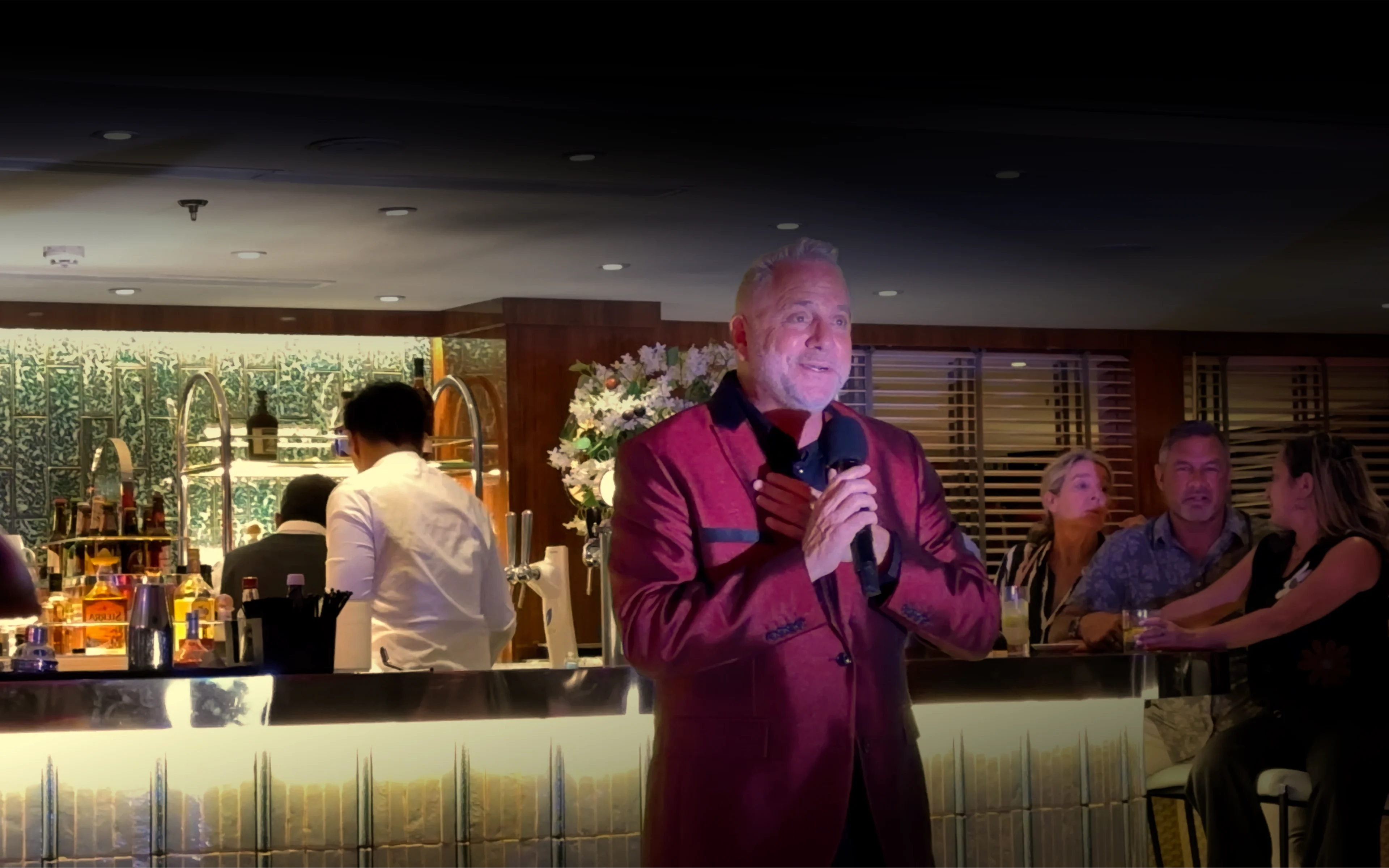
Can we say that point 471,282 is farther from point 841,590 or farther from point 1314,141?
point 841,590

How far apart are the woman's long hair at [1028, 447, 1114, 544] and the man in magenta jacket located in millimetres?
3441

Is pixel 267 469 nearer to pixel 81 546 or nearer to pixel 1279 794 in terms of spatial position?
pixel 81 546

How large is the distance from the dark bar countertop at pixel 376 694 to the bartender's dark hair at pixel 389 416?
4.37 ft

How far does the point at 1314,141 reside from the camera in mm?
5414

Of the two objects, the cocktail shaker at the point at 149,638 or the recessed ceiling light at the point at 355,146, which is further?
the recessed ceiling light at the point at 355,146

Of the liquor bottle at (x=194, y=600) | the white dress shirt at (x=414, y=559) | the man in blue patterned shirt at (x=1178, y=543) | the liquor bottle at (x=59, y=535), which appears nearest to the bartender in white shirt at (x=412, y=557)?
the white dress shirt at (x=414, y=559)

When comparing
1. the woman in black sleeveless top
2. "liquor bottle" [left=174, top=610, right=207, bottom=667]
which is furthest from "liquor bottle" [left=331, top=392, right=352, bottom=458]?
the woman in black sleeveless top

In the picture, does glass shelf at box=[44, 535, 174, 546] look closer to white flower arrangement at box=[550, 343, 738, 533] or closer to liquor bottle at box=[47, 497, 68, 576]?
liquor bottle at box=[47, 497, 68, 576]

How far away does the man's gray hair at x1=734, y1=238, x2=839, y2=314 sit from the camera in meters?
2.42

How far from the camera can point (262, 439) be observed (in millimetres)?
7121

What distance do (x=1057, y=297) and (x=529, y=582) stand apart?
4584 mm

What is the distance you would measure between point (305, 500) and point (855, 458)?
3574mm

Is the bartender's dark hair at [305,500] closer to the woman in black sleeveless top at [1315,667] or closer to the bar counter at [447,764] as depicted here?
the bar counter at [447,764]

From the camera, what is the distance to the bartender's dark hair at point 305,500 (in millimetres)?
5621
